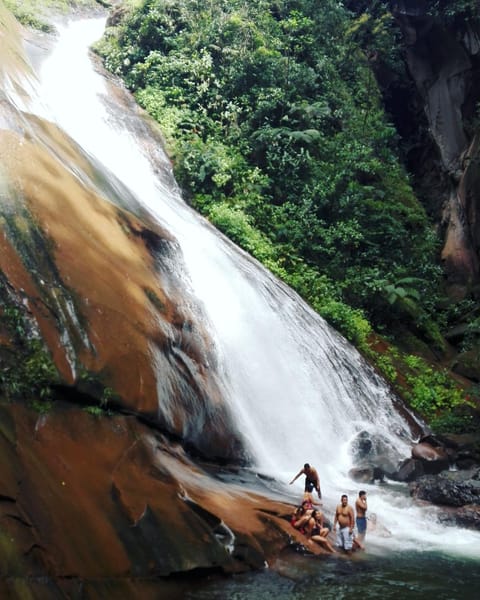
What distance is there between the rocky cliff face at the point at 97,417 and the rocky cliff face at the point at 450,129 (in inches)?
556

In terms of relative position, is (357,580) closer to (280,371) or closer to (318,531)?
(318,531)

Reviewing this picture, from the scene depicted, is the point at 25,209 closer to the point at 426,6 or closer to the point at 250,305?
the point at 250,305

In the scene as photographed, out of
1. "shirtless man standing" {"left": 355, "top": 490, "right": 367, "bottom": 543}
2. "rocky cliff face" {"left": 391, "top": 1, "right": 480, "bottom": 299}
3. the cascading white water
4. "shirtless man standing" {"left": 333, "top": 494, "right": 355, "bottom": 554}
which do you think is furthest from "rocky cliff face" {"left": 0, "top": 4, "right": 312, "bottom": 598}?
→ "rocky cliff face" {"left": 391, "top": 1, "right": 480, "bottom": 299}

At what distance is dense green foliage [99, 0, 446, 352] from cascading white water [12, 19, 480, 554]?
211 centimetres

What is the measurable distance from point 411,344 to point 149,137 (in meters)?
10.9

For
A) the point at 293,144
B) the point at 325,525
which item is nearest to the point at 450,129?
the point at 293,144

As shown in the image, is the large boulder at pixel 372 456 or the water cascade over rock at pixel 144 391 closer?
the water cascade over rock at pixel 144 391

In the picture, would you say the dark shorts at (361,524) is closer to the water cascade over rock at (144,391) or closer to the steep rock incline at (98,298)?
the water cascade over rock at (144,391)

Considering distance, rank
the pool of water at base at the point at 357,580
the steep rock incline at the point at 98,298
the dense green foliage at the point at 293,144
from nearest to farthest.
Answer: the pool of water at base at the point at 357,580 → the steep rock incline at the point at 98,298 → the dense green foliage at the point at 293,144

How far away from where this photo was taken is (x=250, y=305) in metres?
14.4

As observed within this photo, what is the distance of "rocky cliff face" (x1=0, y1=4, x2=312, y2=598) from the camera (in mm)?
6188

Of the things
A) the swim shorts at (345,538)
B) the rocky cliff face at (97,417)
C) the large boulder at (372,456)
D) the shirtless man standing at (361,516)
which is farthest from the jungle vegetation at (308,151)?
the rocky cliff face at (97,417)

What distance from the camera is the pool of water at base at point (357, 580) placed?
673 cm

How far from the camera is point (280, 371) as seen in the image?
13.5 m
